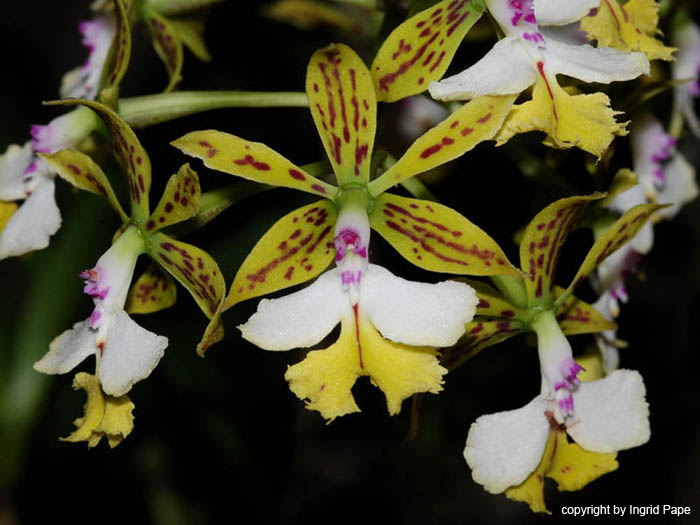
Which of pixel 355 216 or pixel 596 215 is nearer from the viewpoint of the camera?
pixel 355 216

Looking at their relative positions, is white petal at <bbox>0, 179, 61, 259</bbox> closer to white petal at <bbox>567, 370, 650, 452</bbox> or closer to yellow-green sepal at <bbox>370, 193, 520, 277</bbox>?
yellow-green sepal at <bbox>370, 193, 520, 277</bbox>

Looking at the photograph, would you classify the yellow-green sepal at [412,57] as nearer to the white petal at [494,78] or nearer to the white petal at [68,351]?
the white petal at [494,78]

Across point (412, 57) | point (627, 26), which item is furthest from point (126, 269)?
point (627, 26)

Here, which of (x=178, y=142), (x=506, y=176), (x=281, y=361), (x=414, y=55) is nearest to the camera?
(x=178, y=142)

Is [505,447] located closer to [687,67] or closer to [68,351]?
[68,351]

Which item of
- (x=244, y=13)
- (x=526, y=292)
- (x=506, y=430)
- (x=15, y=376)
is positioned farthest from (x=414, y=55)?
(x=15, y=376)

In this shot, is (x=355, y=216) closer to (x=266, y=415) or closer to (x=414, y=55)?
(x=414, y=55)

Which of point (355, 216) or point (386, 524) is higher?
point (355, 216)
